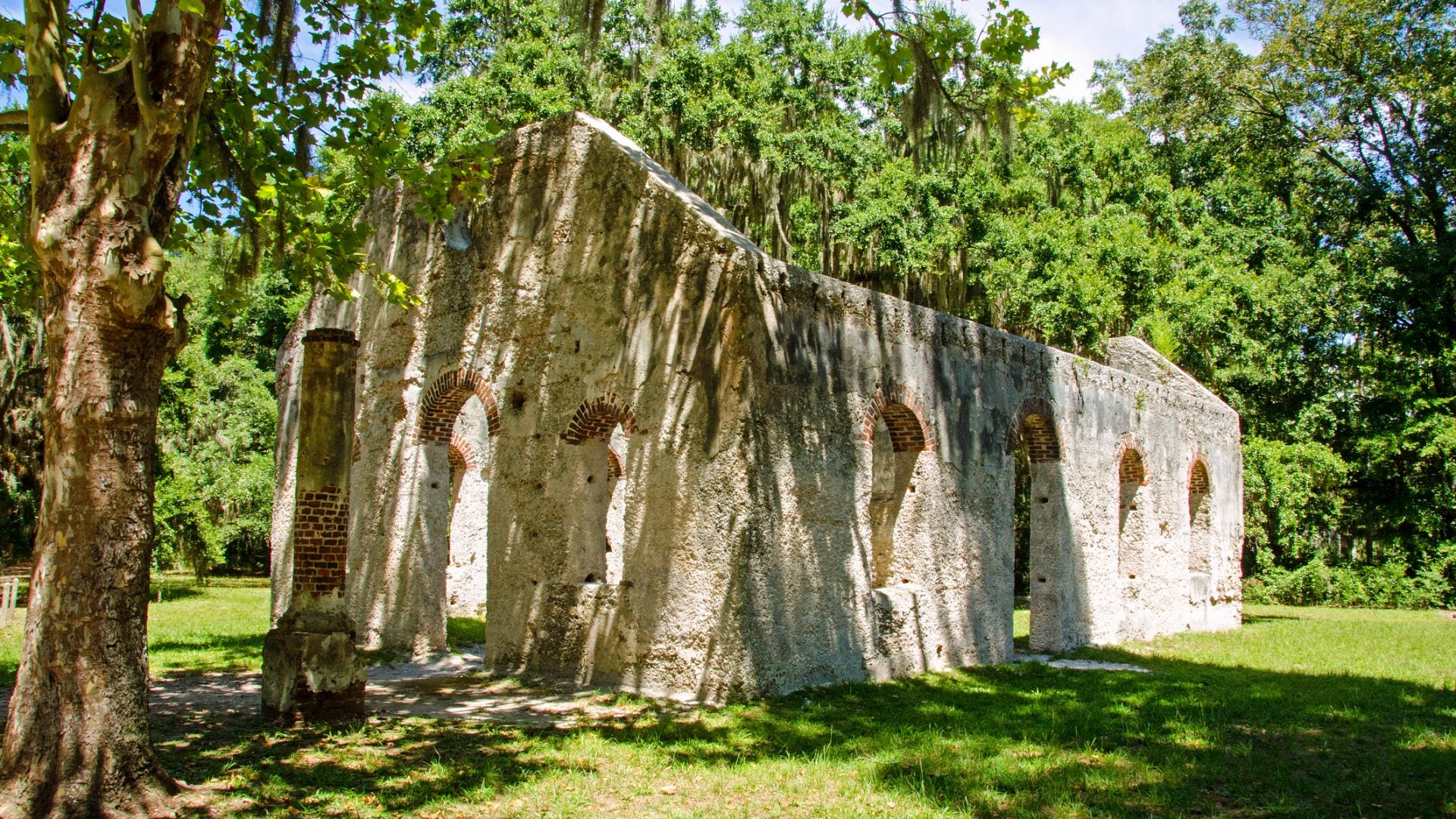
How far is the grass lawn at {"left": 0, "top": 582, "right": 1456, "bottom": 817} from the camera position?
5941 millimetres

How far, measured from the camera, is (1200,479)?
17.2m

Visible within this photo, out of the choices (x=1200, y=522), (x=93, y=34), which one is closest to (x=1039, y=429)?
(x=1200, y=522)

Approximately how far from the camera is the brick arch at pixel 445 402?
10.9 m

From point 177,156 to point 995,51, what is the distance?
251 inches

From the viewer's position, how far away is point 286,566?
1195 cm

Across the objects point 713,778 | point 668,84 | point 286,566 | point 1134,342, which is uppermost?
point 668,84

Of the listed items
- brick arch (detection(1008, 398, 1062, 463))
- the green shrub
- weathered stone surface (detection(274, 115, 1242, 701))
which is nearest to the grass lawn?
weathered stone surface (detection(274, 115, 1242, 701))

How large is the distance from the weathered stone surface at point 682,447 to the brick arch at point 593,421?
29mm

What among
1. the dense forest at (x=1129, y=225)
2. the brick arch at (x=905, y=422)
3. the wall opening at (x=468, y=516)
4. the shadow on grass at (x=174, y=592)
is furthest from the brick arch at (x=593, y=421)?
the shadow on grass at (x=174, y=592)

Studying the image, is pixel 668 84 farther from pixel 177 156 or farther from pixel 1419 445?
pixel 1419 445

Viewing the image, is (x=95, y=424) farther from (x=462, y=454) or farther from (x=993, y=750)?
(x=462, y=454)

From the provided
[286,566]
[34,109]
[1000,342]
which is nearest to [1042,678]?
[1000,342]

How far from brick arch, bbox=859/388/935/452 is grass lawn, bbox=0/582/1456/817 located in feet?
7.73

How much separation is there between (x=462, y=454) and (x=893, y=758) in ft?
34.5
